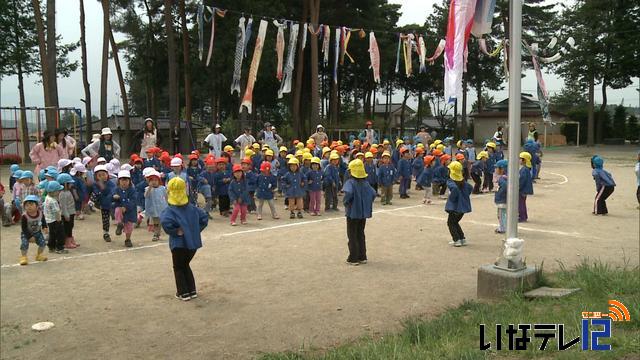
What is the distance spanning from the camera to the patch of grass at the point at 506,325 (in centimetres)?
452

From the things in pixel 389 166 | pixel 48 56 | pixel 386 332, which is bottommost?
pixel 386 332

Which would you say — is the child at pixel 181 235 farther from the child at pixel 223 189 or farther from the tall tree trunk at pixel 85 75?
the tall tree trunk at pixel 85 75

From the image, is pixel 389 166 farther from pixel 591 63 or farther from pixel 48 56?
pixel 591 63

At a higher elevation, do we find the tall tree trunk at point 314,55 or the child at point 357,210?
the tall tree trunk at point 314,55

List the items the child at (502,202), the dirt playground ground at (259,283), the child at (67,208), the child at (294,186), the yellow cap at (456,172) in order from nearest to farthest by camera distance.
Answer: the dirt playground ground at (259,283) → the child at (67,208) → the yellow cap at (456,172) → the child at (502,202) → the child at (294,186)

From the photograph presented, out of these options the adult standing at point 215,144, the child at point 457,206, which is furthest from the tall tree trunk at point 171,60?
the child at point 457,206

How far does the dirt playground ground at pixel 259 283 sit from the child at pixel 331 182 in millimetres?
1334

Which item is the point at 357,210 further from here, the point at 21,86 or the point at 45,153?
the point at 21,86

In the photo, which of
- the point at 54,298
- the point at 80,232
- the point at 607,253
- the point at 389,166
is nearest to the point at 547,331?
the point at 607,253

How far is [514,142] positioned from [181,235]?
4.17 metres

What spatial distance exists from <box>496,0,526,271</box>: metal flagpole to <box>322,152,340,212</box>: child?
725 cm

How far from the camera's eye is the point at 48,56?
22266 mm

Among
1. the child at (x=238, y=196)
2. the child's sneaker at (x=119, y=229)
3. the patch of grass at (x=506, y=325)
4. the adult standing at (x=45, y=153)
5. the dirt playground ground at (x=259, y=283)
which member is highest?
the adult standing at (x=45, y=153)

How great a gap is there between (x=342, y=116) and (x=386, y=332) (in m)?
47.0
